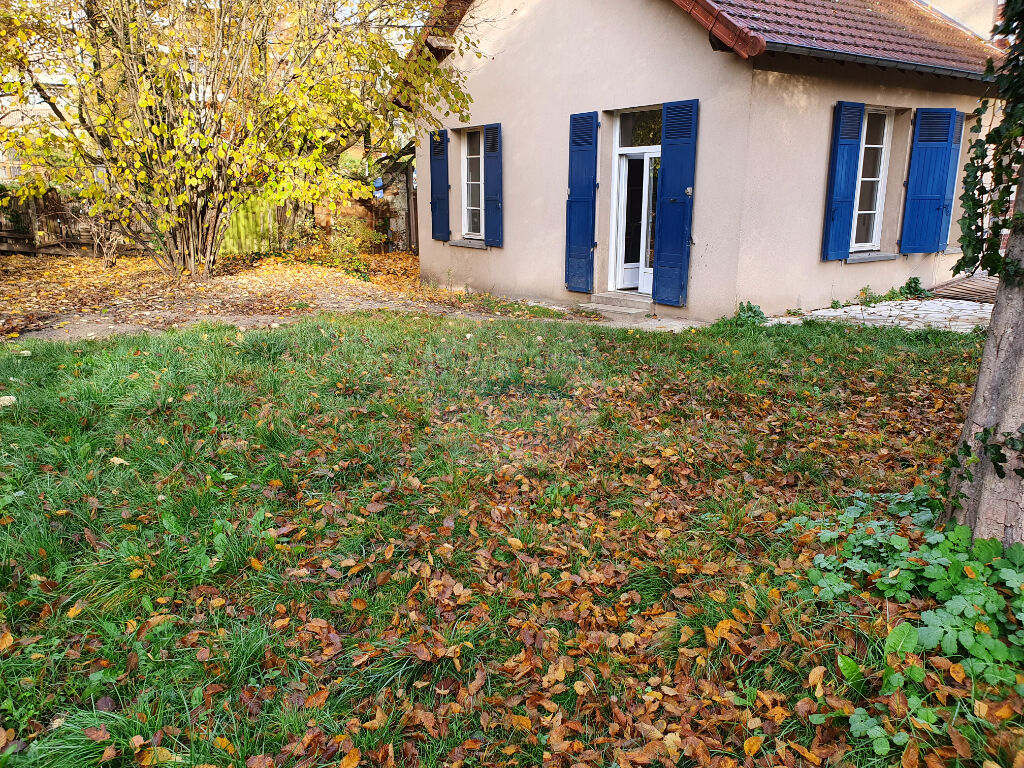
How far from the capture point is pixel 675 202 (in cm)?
855

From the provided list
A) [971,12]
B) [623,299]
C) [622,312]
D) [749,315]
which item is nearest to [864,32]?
[749,315]

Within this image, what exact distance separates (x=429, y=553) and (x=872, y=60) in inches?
303

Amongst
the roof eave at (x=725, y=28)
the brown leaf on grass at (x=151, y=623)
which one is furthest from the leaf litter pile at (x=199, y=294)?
the brown leaf on grass at (x=151, y=623)

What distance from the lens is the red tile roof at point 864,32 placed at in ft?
24.7

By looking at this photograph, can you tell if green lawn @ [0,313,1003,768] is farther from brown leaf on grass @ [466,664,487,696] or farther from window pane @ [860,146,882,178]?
window pane @ [860,146,882,178]

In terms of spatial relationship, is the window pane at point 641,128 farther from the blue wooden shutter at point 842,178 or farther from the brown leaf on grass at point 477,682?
the brown leaf on grass at point 477,682

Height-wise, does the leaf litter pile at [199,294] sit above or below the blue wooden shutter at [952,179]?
below

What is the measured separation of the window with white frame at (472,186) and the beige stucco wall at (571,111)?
0.14 meters

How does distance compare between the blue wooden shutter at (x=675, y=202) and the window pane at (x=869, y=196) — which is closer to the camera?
the blue wooden shutter at (x=675, y=202)

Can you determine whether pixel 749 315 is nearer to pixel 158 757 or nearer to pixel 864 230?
pixel 864 230

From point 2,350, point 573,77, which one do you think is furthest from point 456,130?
point 2,350

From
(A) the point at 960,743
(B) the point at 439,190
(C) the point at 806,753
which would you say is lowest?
(C) the point at 806,753

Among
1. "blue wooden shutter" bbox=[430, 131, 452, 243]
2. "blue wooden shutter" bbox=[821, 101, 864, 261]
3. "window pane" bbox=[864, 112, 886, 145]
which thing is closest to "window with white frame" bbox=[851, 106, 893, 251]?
"window pane" bbox=[864, 112, 886, 145]

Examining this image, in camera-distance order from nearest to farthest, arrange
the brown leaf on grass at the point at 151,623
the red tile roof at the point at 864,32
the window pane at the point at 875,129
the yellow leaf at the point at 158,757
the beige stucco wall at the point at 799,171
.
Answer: the yellow leaf at the point at 158,757 < the brown leaf on grass at the point at 151,623 < the red tile roof at the point at 864,32 < the beige stucco wall at the point at 799,171 < the window pane at the point at 875,129
